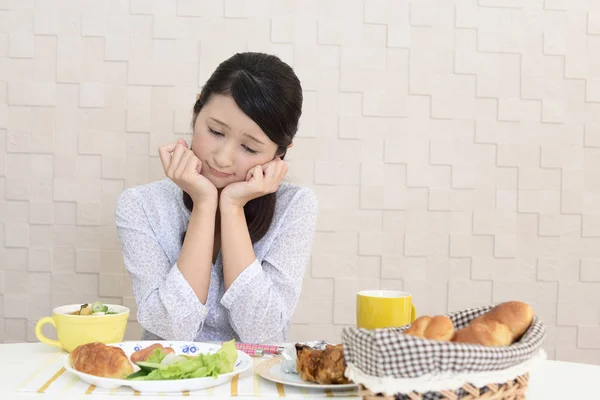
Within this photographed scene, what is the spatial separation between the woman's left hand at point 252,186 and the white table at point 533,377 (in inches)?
19.1

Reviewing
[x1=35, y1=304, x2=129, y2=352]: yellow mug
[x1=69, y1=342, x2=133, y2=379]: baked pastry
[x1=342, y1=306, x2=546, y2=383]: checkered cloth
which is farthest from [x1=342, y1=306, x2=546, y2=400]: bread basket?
[x1=35, y1=304, x2=129, y2=352]: yellow mug

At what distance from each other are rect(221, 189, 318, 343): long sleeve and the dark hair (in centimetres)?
17

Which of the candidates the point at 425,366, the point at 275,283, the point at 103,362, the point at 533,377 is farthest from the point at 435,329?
the point at 275,283

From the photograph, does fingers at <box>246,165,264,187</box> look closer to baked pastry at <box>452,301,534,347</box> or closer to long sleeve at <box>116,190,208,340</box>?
long sleeve at <box>116,190,208,340</box>

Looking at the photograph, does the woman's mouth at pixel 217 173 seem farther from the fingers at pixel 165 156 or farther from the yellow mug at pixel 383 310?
the yellow mug at pixel 383 310

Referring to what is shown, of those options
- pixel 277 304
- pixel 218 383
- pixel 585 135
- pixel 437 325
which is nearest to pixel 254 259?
pixel 277 304

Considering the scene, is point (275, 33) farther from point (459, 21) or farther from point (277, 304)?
point (277, 304)

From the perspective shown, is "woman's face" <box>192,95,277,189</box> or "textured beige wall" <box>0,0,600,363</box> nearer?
"woman's face" <box>192,95,277,189</box>

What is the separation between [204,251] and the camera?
1.42 m

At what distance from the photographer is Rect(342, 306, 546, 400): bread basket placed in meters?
0.72

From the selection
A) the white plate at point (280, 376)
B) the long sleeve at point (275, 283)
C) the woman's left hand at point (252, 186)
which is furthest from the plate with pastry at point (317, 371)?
the woman's left hand at point (252, 186)

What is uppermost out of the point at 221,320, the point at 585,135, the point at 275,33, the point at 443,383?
the point at 275,33

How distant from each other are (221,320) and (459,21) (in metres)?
1.14

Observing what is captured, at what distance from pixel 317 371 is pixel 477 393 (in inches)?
9.2
